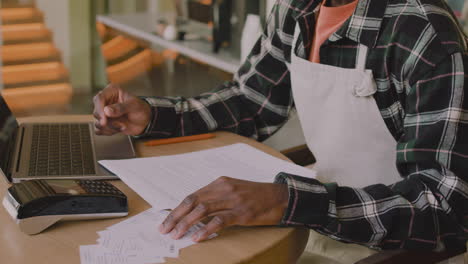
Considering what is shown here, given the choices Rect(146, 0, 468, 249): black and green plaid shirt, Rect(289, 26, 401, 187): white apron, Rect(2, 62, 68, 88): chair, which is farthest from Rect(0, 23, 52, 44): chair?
Rect(146, 0, 468, 249): black and green plaid shirt

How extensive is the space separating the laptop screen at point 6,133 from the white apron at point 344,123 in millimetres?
662

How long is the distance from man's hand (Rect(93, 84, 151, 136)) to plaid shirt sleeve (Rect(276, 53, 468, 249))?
0.47 metres

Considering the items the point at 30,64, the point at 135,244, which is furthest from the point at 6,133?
the point at 30,64

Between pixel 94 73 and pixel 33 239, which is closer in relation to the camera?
pixel 33 239

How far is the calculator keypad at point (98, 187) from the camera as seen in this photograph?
1032 millimetres

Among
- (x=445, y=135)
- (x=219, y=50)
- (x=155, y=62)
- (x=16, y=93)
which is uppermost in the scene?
(x=445, y=135)

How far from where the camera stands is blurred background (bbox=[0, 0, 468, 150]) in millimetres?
3311

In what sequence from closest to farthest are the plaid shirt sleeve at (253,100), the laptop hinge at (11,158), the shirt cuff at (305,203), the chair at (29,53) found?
the shirt cuff at (305,203) → the laptop hinge at (11,158) → the plaid shirt sleeve at (253,100) → the chair at (29,53)

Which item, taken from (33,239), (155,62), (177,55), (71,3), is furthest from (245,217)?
(71,3)

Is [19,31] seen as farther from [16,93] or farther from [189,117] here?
[189,117]

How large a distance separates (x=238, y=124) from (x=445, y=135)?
59cm

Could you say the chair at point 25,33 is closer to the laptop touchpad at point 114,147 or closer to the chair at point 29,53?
the chair at point 29,53

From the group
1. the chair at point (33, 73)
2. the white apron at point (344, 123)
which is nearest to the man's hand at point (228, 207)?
the white apron at point (344, 123)

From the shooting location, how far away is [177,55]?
3.29 metres
